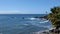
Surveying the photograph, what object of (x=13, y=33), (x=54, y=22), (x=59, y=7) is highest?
(x=59, y=7)

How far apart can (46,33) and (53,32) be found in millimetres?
2002

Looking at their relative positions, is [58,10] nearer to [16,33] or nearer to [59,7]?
[59,7]

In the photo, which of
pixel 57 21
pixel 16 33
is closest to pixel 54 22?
pixel 57 21

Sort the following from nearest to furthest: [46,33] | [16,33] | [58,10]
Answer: [46,33] → [58,10] → [16,33]

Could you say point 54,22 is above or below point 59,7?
below

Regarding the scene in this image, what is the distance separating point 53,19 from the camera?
31094mm

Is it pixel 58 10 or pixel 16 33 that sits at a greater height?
pixel 58 10

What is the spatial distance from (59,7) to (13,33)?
1299cm

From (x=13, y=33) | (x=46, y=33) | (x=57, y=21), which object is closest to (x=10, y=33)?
(x=13, y=33)

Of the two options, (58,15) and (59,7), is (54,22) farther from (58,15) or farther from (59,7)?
(59,7)

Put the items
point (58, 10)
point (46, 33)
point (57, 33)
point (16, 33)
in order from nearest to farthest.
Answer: point (57, 33) → point (46, 33) → point (58, 10) → point (16, 33)

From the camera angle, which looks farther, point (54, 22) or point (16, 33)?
point (16, 33)

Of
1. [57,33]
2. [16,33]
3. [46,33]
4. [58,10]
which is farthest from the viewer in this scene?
[16,33]

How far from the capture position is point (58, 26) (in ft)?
106
